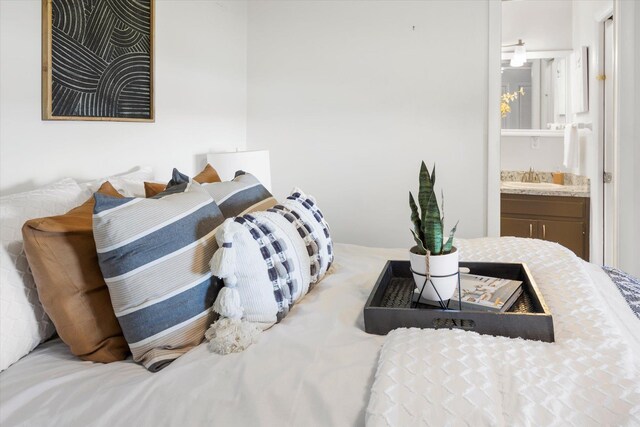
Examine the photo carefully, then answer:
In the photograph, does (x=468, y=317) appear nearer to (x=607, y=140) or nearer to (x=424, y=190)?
(x=424, y=190)

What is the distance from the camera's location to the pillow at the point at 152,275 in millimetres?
1242

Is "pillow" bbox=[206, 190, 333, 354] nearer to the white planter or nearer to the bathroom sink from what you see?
the white planter

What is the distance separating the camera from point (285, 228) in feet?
5.26

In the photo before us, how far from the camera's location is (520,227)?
4.16 meters

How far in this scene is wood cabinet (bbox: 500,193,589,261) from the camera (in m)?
3.98

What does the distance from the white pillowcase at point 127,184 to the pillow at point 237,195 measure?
283 millimetres

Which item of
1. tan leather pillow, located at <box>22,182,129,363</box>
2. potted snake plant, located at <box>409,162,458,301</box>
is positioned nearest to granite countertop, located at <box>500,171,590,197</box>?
potted snake plant, located at <box>409,162,458,301</box>

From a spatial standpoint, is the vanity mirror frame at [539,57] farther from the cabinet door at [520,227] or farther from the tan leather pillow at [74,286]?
the tan leather pillow at [74,286]

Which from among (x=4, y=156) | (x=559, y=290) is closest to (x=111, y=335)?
(x=4, y=156)

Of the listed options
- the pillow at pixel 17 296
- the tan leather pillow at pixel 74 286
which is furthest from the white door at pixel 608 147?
the pillow at pixel 17 296

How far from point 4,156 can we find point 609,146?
357 centimetres

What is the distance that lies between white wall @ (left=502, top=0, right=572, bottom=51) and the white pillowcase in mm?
3705

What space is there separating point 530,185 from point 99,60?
361 centimetres

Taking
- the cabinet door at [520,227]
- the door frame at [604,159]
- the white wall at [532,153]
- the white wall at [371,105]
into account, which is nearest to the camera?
the white wall at [371,105]
